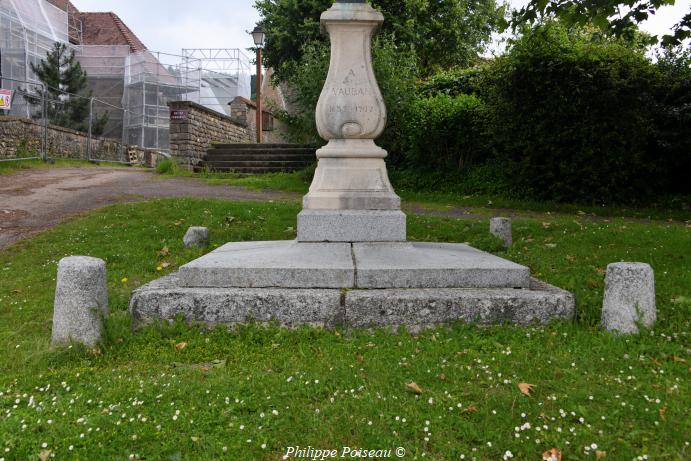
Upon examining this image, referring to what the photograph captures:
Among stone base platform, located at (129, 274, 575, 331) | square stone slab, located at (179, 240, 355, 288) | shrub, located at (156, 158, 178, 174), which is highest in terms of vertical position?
shrub, located at (156, 158, 178, 174)

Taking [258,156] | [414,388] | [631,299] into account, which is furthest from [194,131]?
[414,388]

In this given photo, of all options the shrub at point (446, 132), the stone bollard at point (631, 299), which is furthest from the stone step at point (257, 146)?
the stone bollard at point (631, 299)

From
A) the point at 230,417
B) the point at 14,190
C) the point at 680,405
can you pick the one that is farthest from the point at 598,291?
the point at 14,190

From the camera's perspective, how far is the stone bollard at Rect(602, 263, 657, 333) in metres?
3.71

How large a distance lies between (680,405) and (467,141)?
10.4m

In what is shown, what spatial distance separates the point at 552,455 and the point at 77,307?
2.98m

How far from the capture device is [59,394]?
2.99m

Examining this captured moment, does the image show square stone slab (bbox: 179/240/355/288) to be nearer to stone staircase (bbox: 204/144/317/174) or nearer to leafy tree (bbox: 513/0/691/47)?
leafy tree (bbox: 513/0/691/47)

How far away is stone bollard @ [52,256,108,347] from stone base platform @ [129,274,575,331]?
0.32m

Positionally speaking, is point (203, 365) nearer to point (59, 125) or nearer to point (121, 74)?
point (59, 125)

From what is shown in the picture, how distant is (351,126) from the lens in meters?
5.01

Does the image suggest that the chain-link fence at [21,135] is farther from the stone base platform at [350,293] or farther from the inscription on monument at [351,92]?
the stone base platform at [350,293]

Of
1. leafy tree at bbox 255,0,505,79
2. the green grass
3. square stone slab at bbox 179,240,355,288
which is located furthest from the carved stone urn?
leafy tree at bbox 255,0,505,79

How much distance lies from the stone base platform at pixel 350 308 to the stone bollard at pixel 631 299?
294 millimetres
